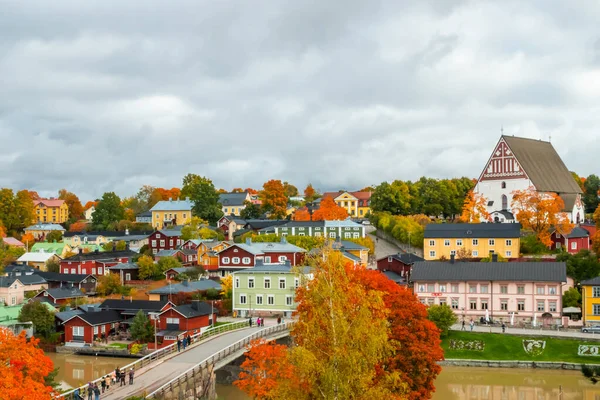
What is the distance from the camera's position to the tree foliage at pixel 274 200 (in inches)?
3551

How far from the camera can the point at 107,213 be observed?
10412 cm

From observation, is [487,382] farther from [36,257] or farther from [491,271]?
[36,257]

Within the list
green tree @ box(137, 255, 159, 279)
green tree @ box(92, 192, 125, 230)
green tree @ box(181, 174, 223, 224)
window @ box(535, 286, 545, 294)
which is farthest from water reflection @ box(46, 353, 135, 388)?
green tree @ box(92, 192, 125, 230)

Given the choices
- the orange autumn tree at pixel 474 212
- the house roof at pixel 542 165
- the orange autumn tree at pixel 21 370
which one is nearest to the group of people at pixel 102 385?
the orange autumn tree at pixel 21 370

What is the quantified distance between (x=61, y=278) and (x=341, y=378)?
50.1 meters

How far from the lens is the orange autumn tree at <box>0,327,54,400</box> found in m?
19.2

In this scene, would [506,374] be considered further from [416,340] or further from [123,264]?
[123,264]

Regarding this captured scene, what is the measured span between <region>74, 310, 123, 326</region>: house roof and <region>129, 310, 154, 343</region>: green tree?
3.12 m

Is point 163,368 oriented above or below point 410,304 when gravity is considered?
below

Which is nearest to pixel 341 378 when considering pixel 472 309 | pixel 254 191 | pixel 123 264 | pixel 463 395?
pixel 463 395

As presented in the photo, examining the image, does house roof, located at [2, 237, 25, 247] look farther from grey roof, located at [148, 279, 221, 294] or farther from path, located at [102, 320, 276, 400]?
path, located at [102, 320, 276, 400]

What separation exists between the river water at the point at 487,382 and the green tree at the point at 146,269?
67.1 ft

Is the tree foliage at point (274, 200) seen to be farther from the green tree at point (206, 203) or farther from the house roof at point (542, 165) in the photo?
the house roof at point (542, 165)

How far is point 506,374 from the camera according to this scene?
128 ft
